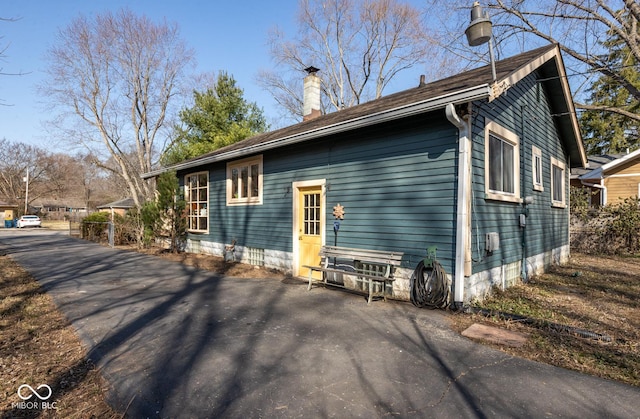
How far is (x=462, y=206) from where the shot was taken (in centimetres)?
544

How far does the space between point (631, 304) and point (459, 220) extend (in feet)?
11.5

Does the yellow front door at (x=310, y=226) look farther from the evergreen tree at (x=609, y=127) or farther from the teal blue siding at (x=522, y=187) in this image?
the evergreen tree at (x=609, y=127)

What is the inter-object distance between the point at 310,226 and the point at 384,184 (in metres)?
2.33

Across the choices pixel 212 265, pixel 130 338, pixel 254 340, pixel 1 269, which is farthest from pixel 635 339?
pixel 1 269

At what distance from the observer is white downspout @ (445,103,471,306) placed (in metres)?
5.43

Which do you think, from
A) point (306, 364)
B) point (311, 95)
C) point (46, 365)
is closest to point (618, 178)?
point (311, 95)

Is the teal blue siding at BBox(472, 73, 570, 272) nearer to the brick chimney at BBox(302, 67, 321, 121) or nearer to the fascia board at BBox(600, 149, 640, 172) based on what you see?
the brick chimney at BBox(302, 67, 321, 121)

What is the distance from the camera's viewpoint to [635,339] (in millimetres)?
4367

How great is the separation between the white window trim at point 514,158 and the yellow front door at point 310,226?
337 cm

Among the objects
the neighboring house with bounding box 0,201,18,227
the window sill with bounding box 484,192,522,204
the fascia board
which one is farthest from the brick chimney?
the neighboring house with bounding box 0,201,18,227

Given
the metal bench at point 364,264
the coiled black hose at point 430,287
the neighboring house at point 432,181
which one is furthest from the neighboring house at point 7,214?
the coiled black hose at point 430,287

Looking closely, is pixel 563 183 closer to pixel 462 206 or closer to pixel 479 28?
pixel 462 206

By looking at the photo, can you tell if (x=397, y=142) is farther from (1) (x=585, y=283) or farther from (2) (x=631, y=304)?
(1) (x=585, y=283)

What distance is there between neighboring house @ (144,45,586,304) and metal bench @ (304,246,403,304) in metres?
0.26
